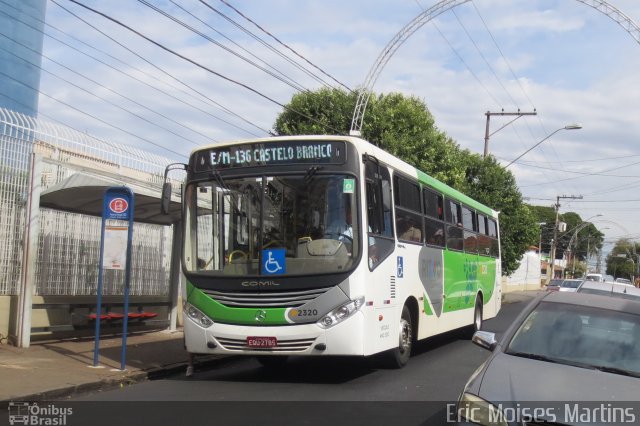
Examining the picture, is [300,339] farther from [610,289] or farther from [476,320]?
[476,320]

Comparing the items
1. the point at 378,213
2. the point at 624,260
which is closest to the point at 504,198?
the point at 378,213

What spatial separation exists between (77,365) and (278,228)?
3875 millimetres

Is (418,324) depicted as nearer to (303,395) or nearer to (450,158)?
(303,395)

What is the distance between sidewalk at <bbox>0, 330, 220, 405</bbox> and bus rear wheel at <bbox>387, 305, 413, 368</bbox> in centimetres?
336

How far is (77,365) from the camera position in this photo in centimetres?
969

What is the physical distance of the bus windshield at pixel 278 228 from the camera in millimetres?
8531

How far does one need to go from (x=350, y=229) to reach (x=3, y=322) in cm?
647

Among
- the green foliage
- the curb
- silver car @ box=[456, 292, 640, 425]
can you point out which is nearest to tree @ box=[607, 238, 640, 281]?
the green foliage

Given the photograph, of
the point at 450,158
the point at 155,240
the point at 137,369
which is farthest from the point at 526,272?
the point at 137,369

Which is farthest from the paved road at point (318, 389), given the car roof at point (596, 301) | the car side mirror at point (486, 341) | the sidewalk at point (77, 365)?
the car roof at point (596, 301)

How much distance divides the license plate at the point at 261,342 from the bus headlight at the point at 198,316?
670 mm

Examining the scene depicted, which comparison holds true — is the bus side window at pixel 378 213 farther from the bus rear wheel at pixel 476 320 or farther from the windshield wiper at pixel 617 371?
the bus rear wheel at pixel 476 320

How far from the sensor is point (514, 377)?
4.68m

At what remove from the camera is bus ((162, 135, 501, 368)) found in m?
8.39
